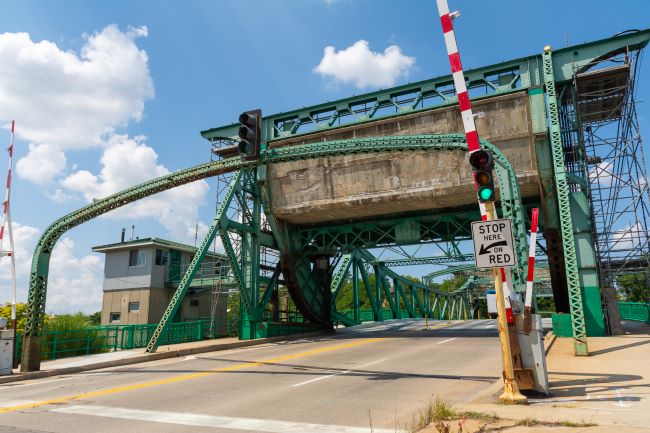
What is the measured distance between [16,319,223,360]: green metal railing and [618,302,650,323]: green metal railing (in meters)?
26.0

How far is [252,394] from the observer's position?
9359 millimetres

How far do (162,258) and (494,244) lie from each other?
95.3 ft

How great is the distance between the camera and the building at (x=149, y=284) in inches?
1248

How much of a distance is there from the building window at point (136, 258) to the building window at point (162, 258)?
1.03 m

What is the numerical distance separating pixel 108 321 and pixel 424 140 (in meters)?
29.1

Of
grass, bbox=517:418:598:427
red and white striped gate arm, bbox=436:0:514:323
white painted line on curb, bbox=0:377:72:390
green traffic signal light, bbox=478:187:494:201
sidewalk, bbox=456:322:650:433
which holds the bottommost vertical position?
white painted line on curb, bbox=0:377:72:390

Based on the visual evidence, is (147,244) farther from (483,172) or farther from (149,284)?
(483,172)

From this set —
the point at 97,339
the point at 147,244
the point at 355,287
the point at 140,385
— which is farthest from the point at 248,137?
the point at 355,287

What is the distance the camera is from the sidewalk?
5.85m

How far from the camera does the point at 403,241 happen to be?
27766 millimetres

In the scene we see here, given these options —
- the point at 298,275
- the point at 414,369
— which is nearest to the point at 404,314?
the point at 298,275

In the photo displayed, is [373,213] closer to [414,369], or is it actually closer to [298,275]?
[298,275]

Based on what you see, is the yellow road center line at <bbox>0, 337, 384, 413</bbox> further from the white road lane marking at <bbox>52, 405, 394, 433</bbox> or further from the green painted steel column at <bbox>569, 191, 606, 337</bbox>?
the green painted steel column at <bbox>569, 191, 606, 337</bbox>

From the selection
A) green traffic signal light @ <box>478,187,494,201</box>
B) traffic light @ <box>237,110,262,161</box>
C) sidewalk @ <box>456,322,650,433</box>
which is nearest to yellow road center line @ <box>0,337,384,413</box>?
traffic light @ <box>237,110,262,161</box>
